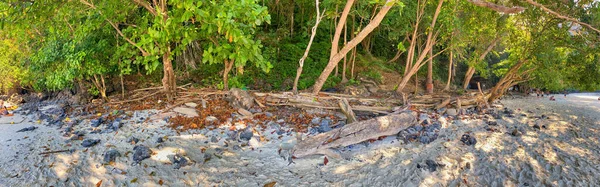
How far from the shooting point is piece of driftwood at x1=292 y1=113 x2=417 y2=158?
4652 millimetres

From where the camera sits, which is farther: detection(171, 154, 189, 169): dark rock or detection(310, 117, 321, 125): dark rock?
detection(310, 117, 321, 125): dark rock

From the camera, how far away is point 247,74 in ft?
33.7

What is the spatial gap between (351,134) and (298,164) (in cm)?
122

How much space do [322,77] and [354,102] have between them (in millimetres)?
1041

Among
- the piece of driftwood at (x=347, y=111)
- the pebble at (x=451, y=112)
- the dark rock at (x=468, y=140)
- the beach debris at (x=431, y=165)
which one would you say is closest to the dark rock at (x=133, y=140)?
the piece of driftwood at (x=347, y=111)

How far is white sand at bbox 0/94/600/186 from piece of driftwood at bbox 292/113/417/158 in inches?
6.2

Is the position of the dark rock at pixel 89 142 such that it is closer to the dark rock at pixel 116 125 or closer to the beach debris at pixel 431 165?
the dark rock at pixel 116 125

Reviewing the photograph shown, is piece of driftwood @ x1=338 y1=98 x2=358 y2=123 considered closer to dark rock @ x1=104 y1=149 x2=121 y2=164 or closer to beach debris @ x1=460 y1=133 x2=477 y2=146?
beach debris @ x1=460 y1=133 x2=477 y2=146

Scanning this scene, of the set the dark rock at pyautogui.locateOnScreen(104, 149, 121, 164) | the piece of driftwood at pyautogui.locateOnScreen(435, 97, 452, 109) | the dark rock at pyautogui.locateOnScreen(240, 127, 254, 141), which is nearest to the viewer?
the dark rock at pyautogui.locateOnScreen(104, 149, 121, 164)

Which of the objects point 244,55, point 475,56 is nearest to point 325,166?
point 244,55

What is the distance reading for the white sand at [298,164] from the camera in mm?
3830

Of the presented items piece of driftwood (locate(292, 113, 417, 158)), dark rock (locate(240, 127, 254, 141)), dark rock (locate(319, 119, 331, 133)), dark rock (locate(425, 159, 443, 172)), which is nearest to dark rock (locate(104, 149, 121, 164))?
dark rock (locate(240, 127, 254, 141))

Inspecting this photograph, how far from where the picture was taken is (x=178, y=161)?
416 centimetres

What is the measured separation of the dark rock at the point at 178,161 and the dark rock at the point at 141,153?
35 cm
